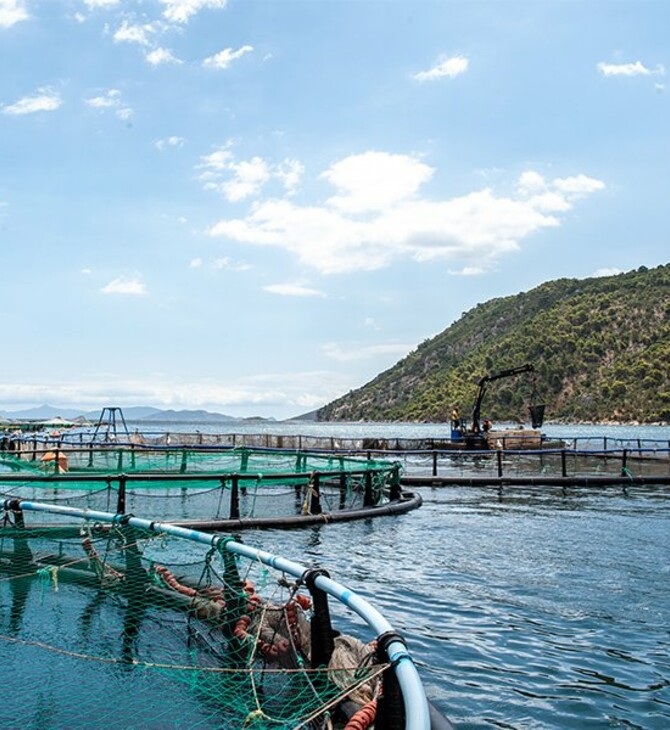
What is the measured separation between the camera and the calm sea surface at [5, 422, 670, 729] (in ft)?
24.3

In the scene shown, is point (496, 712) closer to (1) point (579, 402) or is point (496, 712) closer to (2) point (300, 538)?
(2) point (300, 538)

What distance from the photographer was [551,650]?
8.86m

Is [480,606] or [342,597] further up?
[342,597]

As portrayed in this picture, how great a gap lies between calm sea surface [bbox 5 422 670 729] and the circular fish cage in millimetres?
898

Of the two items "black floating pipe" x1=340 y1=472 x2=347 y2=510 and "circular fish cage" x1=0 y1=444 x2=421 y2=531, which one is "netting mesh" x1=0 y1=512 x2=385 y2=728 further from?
"black floating pipe" x1=340 y1=472 x2=347 y2=510

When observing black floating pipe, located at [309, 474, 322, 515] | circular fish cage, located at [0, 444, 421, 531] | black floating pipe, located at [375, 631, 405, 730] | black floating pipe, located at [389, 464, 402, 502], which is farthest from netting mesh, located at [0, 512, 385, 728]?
black floating pipe, located at [389, 464, 402, 502]

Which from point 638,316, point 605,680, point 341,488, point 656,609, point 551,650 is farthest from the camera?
point 638,316

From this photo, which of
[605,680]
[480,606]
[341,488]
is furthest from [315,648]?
[341,488]

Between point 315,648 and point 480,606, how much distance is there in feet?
19.1

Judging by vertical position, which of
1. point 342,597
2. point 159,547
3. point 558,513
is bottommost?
point 558,513

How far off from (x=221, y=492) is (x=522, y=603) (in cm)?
853

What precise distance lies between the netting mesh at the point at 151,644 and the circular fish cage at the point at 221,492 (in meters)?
4.94

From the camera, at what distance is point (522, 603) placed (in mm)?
10953

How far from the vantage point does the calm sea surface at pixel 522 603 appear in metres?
7.41
